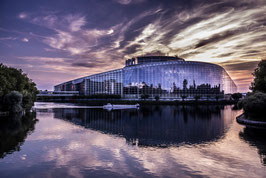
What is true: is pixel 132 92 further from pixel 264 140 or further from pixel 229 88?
pixel 264 140

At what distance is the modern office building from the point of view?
128125 millimetres

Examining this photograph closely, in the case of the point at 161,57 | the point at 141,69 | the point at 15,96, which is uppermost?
the point at 161,57

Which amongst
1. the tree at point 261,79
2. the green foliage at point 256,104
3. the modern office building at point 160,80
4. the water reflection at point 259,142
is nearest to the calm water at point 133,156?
the water reflection at point 259,142

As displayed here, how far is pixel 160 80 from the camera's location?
12912 centimetres

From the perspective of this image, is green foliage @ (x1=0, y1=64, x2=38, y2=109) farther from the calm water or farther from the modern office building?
the modern office building

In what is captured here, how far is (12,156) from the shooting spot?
54.3 feet

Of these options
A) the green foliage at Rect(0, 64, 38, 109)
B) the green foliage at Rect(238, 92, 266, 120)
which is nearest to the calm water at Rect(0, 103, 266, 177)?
the green foliage at Rect(238, 92, 266, 120)

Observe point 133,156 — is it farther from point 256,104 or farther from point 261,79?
point 261,79

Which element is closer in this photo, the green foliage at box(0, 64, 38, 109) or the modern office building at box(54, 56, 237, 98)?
the green foliage at box(0, 64, 38, 109)

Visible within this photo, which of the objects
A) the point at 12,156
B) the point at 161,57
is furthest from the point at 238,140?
the point at 161,57

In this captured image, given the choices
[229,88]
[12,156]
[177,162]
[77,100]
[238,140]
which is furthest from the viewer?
[229,88]

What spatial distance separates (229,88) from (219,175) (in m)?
166

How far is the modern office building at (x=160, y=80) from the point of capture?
128125mm

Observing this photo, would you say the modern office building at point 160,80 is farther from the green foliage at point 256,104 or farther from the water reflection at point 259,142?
the water reflection at point 259,142
